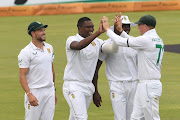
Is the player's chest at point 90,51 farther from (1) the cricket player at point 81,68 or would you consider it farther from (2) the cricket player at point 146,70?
(2) the cricket player at point 146,70

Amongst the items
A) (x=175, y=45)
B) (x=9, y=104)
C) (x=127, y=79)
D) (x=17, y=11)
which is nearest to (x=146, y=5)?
(x=17, y=11)

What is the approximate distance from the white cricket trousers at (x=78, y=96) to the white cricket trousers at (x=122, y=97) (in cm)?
39

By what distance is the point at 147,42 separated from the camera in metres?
9.01

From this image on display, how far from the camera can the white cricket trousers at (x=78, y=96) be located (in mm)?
9203

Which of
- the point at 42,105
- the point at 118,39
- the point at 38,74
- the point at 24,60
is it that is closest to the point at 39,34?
the point at 24,60

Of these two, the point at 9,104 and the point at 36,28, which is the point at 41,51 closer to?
the point at 36,28

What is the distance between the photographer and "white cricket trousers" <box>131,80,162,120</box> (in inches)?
355

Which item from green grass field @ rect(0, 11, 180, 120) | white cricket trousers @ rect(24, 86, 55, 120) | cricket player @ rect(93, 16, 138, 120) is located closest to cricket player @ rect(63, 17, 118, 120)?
cricket player @ rect(93, 16, 138, 120)

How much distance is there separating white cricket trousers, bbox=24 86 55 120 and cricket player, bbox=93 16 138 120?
1007mm

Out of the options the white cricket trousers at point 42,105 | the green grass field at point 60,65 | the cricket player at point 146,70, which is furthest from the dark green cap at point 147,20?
the green grass field at point 60,65

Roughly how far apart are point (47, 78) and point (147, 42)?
1754mm

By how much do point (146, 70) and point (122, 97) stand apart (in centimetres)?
78

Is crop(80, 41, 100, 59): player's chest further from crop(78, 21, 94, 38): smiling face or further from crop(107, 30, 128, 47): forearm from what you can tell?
crop(107, 30, 128, 47): forearm

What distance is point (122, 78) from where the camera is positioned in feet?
31.5
